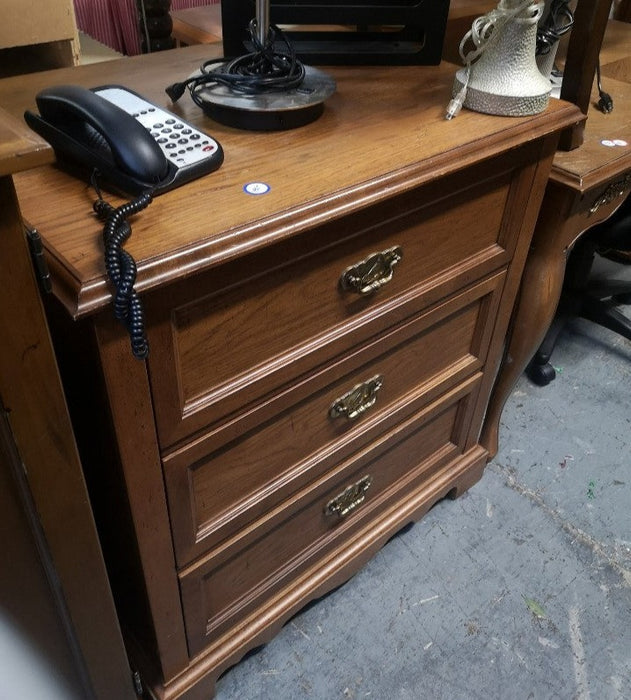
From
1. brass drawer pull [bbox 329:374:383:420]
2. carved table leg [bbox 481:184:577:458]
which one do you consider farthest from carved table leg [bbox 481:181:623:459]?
brass drawer pull [bbox 329:374:383:420]

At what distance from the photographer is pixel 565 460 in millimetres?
1467

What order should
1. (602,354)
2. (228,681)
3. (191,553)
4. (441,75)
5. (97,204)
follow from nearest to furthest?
(97,204)
(191,553)
(441,75)
(228,681)
(602,354)

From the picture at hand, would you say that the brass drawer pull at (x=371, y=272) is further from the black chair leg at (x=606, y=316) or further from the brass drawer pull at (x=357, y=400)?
the black chair leg at (x=606, y=316)

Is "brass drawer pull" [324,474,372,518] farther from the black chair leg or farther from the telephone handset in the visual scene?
the black chair leg

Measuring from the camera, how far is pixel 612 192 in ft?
3.76

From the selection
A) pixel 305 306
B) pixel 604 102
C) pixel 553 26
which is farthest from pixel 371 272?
pixel 604 102

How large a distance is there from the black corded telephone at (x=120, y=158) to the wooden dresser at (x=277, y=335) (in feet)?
0.06

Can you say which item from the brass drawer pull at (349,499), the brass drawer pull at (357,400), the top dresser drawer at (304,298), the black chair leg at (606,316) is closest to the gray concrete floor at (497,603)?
the brass drawer pull at (349,499)

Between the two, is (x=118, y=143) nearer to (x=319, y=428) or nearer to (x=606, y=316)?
(x=319, y=428)

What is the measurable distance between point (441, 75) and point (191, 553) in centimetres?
75

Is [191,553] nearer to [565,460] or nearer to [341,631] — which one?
[341,631]

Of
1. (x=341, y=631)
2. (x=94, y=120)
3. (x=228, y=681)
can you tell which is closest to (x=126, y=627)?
(x=228, y=681)

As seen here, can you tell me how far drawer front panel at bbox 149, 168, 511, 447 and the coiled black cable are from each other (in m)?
0.07

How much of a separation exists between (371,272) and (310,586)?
582mm
